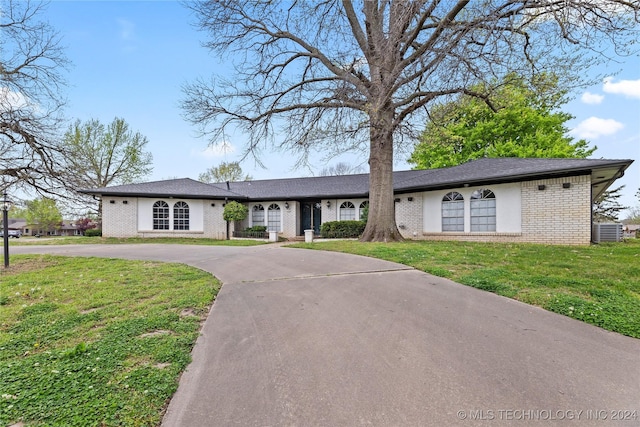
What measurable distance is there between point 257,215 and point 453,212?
1230cm

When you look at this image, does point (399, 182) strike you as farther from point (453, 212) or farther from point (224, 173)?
point (224, 173)

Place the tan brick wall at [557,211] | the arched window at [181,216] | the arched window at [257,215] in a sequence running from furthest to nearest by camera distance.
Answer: the arched window at [257,215] → the arched window at [181,216] → the tan brick wall at [557,211]

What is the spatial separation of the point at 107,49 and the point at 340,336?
12.8m

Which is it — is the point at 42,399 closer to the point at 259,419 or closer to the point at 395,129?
the point at 259,419

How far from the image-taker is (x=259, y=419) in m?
1.83

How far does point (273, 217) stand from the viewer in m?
18.8

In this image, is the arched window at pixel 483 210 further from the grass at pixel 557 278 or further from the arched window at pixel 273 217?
the arched window at pixel 273 217

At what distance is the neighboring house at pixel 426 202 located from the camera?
Result: 10547 mm

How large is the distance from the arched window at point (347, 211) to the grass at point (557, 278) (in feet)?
29.4

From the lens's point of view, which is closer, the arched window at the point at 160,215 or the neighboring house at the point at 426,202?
the neighboring house at the point at 426,202

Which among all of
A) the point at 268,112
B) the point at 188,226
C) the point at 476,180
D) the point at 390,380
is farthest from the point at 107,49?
the point at 476,180

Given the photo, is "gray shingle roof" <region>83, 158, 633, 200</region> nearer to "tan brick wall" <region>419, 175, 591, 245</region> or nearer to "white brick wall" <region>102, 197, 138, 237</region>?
"tan brick wall" <region>419, 175, 591, 245</region>

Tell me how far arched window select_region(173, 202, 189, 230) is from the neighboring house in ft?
0.19

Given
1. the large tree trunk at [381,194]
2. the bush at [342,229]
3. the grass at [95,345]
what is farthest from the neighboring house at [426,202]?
the grass at [95,345]
